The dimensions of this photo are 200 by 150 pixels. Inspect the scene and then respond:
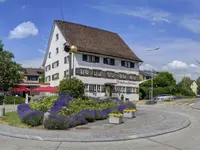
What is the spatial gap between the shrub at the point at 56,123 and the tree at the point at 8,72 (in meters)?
35.3

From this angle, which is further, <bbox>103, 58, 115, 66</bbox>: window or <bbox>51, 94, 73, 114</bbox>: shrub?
<bbox>103, 58, 115, 66</bbox>: window

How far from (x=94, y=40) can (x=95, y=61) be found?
5609 mm

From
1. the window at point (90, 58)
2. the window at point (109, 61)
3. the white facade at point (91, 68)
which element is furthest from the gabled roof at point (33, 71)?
the window at point (90, 58)

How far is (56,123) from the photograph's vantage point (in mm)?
12625

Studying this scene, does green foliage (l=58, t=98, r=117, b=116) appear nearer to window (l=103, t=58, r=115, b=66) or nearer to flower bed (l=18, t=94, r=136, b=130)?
flower bed (l=18, t=94, r=136, b=130)

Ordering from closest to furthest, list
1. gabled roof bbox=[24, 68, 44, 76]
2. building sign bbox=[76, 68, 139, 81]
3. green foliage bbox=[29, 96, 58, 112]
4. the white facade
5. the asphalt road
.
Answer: the asphalt road
green foliage bbox=[29, 96, 58, 112]
building sign bbox=[76, 68, 139, 81]
the white facade
gabled roof bbox=[24, 68, 44, 76]

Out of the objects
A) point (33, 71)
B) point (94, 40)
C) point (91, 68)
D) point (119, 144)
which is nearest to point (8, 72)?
Result: point (91, 68)

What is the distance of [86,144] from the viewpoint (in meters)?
→ 9.67

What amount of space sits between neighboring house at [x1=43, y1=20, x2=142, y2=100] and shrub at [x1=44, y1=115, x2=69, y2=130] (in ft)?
103

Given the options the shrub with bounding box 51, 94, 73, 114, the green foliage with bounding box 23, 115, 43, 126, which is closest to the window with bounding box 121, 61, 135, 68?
the shrub with bounding box 51, 94, 73, 114

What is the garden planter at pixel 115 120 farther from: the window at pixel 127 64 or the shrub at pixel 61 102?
the window at pixel 127 64

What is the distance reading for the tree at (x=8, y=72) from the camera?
45406mm

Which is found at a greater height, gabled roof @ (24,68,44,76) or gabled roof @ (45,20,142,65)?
gabled roof @ (45,20,142,65)

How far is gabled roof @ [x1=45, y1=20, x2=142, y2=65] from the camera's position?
155 feet
